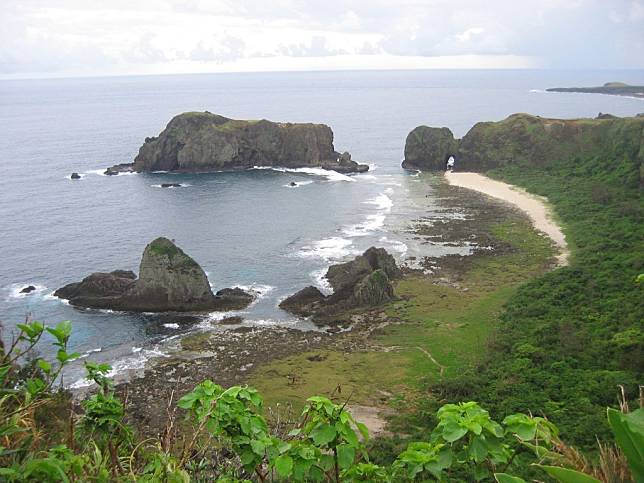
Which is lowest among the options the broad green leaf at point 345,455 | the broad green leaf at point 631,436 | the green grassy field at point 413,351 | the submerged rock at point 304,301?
the submerged rock at point 304,301

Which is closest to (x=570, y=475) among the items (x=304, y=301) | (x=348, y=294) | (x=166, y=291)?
(x=348, y=294)

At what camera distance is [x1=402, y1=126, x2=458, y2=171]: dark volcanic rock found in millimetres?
106000

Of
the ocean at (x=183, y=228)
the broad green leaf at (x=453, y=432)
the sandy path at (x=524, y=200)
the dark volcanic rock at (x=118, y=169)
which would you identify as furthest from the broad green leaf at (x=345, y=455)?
the dark volcanic rock at (x=118, y=169)

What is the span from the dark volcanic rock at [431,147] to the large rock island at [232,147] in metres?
9.09

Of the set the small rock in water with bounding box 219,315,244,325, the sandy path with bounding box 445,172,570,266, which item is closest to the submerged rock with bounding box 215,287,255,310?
the small rock in water with bounding box 219,315,244,325

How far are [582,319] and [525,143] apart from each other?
70.6 meters

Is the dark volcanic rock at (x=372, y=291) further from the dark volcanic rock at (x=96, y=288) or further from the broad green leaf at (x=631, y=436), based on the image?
the broad green leaf at (x=631, y=436)

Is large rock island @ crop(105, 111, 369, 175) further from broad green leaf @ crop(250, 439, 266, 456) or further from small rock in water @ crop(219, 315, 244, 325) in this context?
broad green leaf @ crop(250, 439, 266, 456)

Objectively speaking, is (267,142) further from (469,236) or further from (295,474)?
(295,474)

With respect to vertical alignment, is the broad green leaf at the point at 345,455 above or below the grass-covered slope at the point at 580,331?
above

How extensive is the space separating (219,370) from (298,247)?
92.0ft

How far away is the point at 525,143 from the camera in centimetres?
10356

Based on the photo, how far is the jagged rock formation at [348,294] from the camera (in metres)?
46.3

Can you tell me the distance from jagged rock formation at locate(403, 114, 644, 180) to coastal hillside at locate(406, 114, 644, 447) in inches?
229
